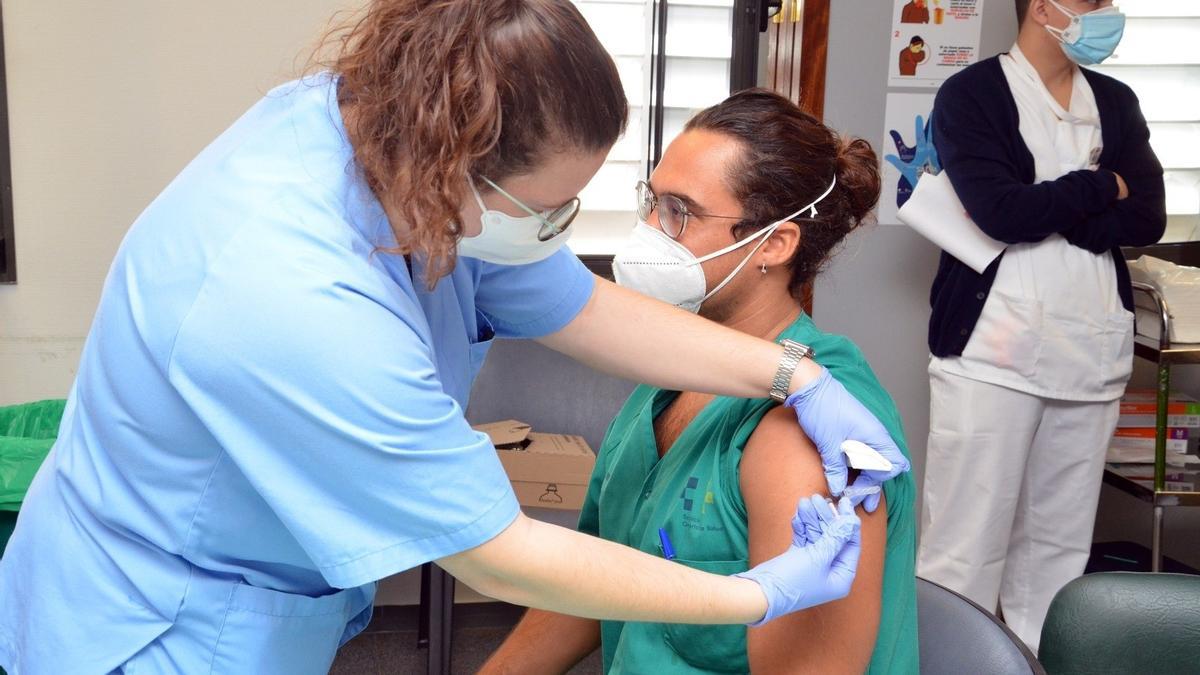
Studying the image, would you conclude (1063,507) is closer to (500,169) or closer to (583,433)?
(583,433)

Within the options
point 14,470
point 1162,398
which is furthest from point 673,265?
point 1162,398

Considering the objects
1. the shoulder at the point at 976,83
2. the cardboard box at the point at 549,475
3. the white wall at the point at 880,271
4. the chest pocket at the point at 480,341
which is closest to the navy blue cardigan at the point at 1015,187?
the shoulder at the point at 976,83

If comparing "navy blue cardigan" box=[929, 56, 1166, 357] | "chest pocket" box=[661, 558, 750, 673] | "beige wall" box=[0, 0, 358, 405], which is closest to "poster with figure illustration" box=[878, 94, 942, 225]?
"navy blue cardigan" box=[929, 56, 1166, 357]

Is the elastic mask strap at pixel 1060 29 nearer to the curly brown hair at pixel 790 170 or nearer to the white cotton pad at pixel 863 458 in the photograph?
the curly brown hair at pixel 790 170

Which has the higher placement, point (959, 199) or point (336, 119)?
point (336, 119)

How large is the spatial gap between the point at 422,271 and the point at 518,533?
257 mm

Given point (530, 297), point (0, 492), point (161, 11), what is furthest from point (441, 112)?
Result: point (161, 11)

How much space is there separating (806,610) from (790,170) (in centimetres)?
56

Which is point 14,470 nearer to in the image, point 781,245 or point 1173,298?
point 781,245

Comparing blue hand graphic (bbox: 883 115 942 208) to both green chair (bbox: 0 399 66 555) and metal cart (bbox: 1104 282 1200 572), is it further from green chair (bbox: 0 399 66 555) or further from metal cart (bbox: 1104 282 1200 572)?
green chair (bbox: 0 399 66 555)

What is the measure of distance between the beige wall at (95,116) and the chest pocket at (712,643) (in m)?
1.88

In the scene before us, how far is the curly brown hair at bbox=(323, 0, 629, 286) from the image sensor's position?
0.84 meters

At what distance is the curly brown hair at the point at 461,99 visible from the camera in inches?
33.0

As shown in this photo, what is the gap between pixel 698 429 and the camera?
136 cm
